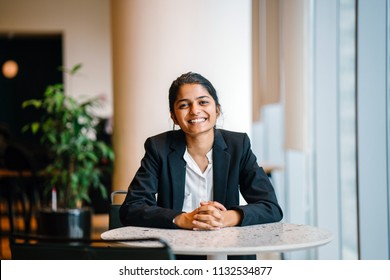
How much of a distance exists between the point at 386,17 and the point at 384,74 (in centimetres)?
25

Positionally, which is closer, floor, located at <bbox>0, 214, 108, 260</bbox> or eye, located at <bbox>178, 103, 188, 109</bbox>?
eye, located at <bbox>178, 103, 188, 109</bbox>

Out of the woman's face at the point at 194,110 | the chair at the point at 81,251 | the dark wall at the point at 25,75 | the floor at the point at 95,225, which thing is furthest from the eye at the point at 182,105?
the dark wall at the point at 25,75

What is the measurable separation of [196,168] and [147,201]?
21 cm

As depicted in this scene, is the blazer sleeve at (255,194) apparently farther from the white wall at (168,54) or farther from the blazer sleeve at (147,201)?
the white wall at (168,54)

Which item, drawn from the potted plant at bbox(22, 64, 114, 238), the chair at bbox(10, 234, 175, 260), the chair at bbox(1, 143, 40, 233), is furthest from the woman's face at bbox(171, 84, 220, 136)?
the chair at bbox(1, 143, 40, 233)

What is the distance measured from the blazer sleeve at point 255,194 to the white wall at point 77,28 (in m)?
8.34

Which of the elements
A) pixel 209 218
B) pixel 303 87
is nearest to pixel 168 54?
pixel 209 218

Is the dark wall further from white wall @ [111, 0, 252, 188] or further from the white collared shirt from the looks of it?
the white collared shirt

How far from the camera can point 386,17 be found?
2996 mm

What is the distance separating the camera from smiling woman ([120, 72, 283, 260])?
234cm

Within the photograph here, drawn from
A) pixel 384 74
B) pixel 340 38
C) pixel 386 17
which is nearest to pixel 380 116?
pixel 384 74

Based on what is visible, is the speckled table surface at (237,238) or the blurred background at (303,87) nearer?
the speckled table surface at (237,238)

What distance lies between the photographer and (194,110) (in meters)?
2.33

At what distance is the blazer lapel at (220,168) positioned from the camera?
2359mm
